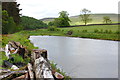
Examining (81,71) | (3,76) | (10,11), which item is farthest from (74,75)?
(10,11)

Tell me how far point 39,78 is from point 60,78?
0.61m

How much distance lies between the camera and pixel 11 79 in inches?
167

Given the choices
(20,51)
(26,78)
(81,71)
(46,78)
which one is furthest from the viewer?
(20,51)

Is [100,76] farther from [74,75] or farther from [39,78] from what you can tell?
[39,78]

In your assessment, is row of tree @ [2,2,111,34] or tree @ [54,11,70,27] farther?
tree @ [54,11,70,27]

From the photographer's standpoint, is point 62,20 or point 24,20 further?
point 62,20

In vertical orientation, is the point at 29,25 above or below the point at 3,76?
above

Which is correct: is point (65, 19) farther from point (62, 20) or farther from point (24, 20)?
point (24, 20)

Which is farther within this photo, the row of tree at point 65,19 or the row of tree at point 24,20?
the row of tree at point 65,19

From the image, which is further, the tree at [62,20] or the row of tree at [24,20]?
the tree at [62,20]

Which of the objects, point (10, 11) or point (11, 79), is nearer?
point (11, 79)

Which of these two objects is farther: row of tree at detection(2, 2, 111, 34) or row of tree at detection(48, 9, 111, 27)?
row of tree at detection(48, 9, 111, 27)

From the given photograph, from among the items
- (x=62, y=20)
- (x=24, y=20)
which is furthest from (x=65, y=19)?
(x=24, y=20)

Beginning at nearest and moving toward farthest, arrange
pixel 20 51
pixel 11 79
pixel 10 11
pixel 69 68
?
pixel 11 79 < pixel 69 68 < pixel 20 51 < pixel 10 11
